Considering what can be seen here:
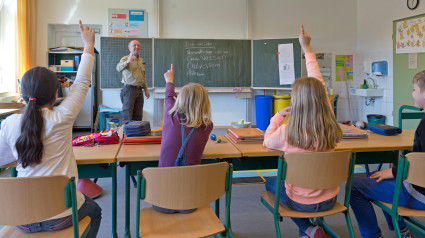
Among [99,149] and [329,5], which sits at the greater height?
[329,5]

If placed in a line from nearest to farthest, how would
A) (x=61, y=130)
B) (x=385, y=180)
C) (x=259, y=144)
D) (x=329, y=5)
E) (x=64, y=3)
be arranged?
(x=61, y=130), (x=385, y=180), (x=259, y=144), (x=64, y=3), (x=329, y=5)

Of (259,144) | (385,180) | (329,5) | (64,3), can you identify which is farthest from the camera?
(329,5)

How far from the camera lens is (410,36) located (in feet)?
17.4

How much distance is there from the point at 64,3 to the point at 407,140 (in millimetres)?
6006

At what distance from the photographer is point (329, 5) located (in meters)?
6.71

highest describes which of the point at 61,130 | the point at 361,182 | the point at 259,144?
the point at 61,130

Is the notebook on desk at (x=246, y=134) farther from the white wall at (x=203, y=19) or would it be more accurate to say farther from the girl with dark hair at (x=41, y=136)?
the white wall at (x=203, y=19)

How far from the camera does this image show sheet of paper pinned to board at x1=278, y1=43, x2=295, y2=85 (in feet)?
20.3

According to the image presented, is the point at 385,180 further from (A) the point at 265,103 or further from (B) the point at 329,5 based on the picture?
(B) the point at 329,5

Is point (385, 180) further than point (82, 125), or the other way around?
point (82, 125)

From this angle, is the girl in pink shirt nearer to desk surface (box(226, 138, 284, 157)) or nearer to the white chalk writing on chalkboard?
desk surface (box(226, 138, 284, 157))

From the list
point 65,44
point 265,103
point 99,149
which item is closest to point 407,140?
point 99,149

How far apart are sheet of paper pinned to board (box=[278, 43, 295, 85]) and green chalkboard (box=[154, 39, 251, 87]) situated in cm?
58

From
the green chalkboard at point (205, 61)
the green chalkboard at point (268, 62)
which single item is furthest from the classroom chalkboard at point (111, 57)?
the green chalkboard at point (268, 62)
